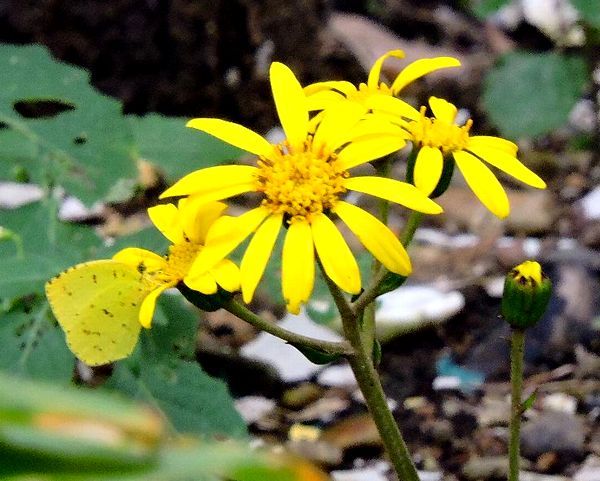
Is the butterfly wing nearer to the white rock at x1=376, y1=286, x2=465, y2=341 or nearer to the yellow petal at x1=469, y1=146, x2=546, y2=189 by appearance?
the yellow petal at x1=469, y1=146, x2=546, y2=189

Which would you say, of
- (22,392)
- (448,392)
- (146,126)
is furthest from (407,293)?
(22,392)

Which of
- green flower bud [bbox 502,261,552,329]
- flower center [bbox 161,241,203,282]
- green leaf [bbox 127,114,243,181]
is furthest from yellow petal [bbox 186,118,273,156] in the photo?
green leaf [bbox 127,114,243,181]

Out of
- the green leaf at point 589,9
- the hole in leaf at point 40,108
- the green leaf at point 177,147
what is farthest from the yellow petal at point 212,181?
the hole in leaf at point 40,108

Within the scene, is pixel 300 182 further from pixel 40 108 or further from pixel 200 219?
pixel 40 108

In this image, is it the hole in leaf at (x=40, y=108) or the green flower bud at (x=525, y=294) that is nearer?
the green flower bud at (x=525, y=294)

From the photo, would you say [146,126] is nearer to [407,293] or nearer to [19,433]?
[407,293]

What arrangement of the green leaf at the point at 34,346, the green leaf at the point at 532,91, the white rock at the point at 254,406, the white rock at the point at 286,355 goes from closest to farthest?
the green leaf at the point at 34,346 < the white rock at the point at 254,406 < the white rock at the point at 286,355 < the green leaf at the point at 532,91

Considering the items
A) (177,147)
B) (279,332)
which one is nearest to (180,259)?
(279,332)

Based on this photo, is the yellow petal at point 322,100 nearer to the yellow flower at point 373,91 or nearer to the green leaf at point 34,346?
the yellow flower at point 373,91
